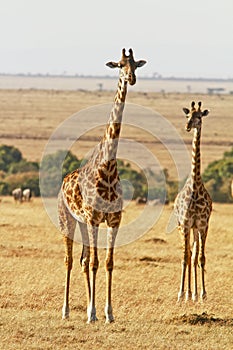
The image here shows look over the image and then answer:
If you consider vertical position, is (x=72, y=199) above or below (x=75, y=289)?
above

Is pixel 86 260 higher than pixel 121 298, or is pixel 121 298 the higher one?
pixel 86 260

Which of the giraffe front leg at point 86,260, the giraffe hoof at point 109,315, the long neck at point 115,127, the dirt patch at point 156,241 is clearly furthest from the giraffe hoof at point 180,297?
the dirt patch at point 156,241

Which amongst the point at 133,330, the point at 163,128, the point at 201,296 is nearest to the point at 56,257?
the point at 201,296

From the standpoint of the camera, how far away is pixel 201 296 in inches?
533

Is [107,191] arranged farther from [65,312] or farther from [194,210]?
[194,210]

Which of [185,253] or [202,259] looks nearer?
[185,253]

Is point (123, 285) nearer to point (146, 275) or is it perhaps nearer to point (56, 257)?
point (146, 275)

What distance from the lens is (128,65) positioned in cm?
1093


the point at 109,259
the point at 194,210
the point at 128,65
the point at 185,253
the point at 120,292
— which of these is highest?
the point at 128,65

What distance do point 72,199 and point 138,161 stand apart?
41600 millimetres

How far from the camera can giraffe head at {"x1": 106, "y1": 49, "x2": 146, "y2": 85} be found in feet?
35.6

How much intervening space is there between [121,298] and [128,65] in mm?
3978

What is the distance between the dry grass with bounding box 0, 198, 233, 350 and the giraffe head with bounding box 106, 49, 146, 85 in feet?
9.53

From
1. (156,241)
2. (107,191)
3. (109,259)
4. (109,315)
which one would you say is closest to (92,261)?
(109,259)
